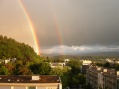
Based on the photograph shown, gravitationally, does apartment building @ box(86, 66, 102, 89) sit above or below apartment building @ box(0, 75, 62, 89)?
below

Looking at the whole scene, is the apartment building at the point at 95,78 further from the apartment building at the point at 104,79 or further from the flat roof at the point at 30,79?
the flat roof at the point at 30,79

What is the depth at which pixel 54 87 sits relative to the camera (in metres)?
34.6

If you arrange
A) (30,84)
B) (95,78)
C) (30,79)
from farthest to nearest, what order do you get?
1. (95,78)
2. (30,79)
3. (30,84)

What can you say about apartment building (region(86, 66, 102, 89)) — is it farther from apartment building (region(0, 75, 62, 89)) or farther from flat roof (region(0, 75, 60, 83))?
apartment building (region(0, 75, 62, 89))

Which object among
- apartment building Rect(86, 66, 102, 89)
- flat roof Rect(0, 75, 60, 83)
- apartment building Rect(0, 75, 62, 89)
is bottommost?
apartment building Rect(86, 66, 102, 89)

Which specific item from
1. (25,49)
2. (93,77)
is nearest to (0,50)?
(25,49)

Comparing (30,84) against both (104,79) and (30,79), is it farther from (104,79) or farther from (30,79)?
(104,79)

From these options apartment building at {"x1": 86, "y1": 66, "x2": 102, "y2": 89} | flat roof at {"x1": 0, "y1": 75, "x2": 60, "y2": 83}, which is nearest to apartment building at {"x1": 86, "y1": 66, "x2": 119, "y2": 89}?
apartment building at {"x1": 86, "y1": 66, "x2": 102, "y2": 89}

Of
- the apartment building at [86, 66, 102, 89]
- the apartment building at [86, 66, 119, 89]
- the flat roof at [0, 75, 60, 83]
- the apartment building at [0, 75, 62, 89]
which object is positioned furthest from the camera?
the apartment building at [86, 66, 102, 89]

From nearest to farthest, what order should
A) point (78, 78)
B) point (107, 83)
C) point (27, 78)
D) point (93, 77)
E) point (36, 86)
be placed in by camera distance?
point (36, 86)
point (27, 78)
point (107, 83)
point (93, 77)
point (78, 78)

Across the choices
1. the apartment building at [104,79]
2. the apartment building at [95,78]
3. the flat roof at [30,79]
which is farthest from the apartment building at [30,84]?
the apartment building at [95,78]

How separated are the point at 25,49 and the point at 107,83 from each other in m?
66.7

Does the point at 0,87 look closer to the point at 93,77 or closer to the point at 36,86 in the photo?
the point at 36,86

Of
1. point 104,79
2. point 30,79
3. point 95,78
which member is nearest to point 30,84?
point 30,79
